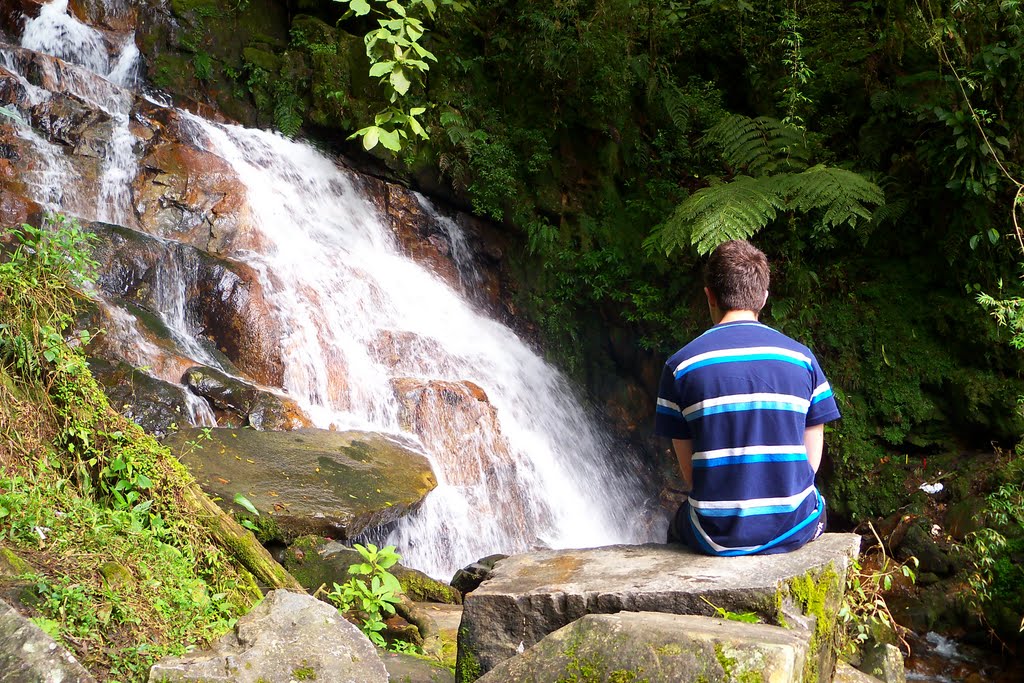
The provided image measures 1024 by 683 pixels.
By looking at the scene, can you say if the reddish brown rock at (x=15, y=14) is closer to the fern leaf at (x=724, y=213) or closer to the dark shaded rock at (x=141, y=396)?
the dark shaded rock at (x=141, y=396)

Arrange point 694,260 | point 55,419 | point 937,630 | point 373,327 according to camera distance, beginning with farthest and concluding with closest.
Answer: point 694,260 → point 373,327 → point 937,630 → point 55,419

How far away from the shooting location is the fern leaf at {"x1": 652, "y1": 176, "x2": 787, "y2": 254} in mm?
6715

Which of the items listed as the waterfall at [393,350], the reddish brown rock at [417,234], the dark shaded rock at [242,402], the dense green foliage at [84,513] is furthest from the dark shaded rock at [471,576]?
the reddish brown rock at [417,234]

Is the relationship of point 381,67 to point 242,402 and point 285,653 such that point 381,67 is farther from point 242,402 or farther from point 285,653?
point 242,402

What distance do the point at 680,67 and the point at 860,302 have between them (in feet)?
14.3

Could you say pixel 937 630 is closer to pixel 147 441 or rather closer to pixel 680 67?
pixel 147 441

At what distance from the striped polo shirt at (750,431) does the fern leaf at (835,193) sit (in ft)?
15.9

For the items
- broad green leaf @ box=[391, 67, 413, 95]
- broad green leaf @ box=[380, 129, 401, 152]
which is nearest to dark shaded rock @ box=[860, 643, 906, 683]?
broad green leaf @ box=[380, 129, 401, 152]

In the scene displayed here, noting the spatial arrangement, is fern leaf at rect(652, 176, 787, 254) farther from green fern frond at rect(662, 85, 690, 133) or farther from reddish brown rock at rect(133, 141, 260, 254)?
reddish brown rock at rect(133, 141, 260, 254)

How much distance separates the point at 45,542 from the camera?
3.21m

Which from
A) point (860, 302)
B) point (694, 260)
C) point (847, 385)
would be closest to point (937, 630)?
point (847, 385)

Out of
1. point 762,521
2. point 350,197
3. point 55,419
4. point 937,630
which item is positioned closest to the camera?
point 762,521

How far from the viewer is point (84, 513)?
346 centimetres

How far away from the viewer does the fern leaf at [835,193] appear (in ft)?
23.1
